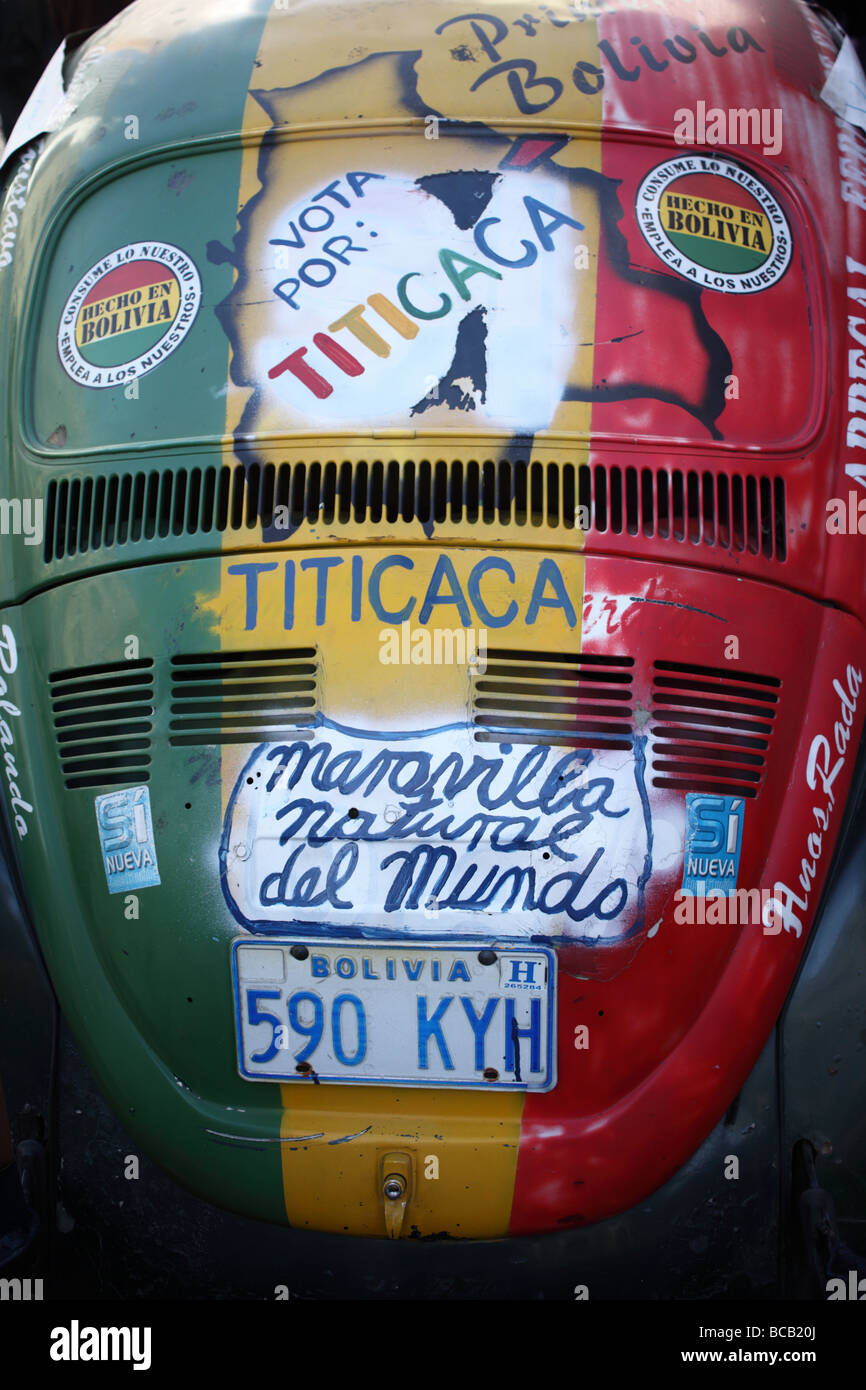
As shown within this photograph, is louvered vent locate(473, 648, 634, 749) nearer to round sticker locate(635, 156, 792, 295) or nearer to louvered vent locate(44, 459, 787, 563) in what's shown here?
louvered vent locate(44, 459, 787, 563)

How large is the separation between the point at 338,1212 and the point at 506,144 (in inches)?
87.4

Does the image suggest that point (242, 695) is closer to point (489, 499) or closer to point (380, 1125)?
point (489, 499)

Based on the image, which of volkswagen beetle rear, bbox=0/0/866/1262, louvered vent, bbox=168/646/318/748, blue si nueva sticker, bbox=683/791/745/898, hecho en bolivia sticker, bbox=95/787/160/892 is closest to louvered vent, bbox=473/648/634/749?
volkswagen beetle rear, bbox=0/0/866/1262

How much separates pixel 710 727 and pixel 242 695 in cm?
91

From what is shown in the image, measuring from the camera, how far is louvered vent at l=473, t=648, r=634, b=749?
219 centimetres

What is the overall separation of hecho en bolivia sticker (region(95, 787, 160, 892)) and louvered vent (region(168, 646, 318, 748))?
15 cm

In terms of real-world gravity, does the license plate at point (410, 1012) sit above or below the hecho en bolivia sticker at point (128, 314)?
below

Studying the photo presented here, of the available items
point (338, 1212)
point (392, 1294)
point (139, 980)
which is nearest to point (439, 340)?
point (139, 980)

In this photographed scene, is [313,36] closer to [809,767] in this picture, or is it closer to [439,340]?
[439,340]

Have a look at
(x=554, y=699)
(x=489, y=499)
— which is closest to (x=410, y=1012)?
(x=554, y=699)

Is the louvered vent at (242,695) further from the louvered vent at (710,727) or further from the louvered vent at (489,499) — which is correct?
the louvered vent at (710,727)

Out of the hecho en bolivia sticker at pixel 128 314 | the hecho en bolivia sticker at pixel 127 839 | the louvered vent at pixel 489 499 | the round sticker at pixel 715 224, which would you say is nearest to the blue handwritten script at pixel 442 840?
the hecho en bolivia sticker at pixel 127 839

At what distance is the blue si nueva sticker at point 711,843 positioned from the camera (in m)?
2.20

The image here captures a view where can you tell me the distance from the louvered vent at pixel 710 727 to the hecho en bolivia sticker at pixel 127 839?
0.99 m
